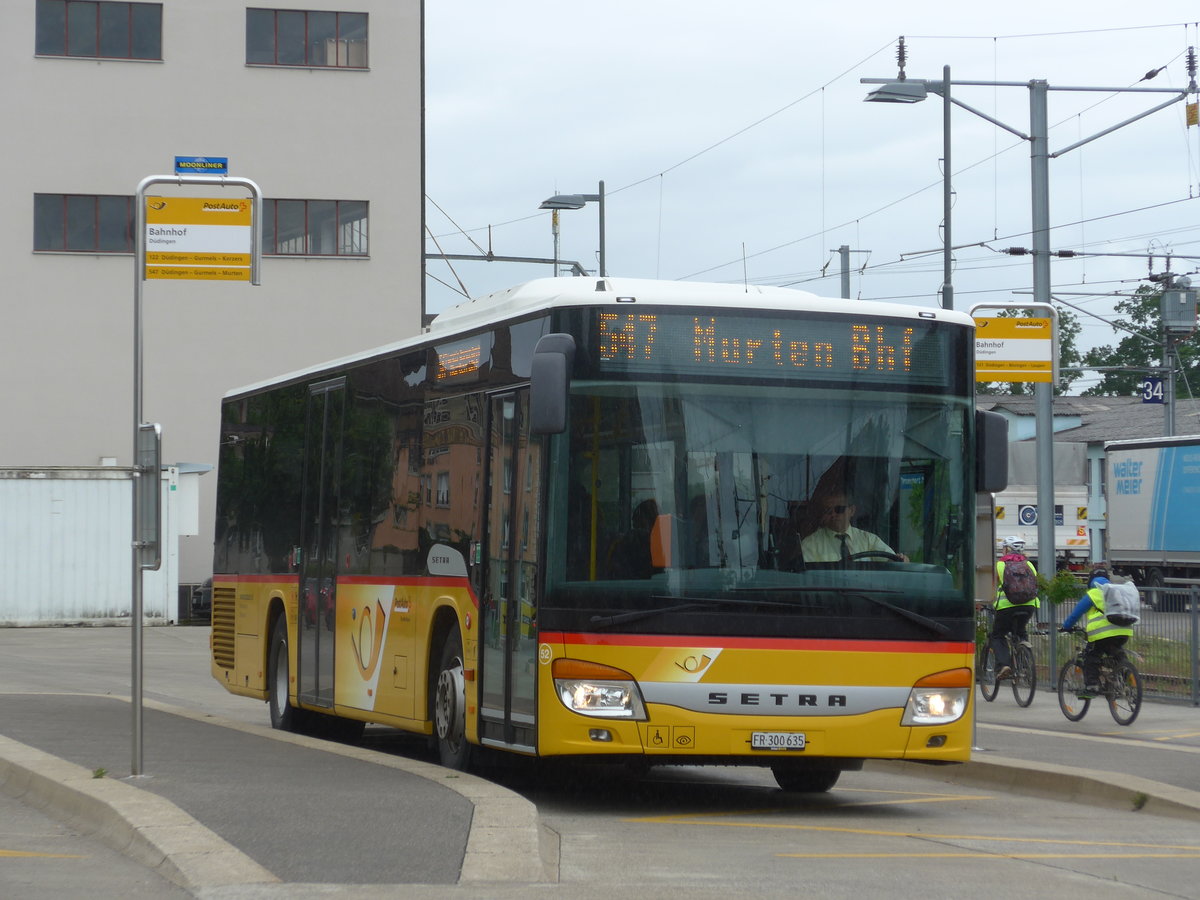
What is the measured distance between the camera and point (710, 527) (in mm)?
10594

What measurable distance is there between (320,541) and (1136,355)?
114369mm

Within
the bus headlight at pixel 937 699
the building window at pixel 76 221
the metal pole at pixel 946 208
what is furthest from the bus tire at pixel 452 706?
the building window at pixel 76 221

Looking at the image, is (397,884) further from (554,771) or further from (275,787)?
(554,771)

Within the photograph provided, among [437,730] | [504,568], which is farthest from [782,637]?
[437,730]

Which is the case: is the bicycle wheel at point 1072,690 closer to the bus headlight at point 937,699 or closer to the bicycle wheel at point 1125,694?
the bicycle wheel at point 1125,694

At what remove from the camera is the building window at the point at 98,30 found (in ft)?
141

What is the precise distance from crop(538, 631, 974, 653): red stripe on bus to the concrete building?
1303 inches

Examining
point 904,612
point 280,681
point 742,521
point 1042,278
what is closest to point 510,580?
point 742,521

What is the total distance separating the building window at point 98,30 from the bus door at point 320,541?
29795mm

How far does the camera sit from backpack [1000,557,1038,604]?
2041cm

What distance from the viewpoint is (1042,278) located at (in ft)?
85.3

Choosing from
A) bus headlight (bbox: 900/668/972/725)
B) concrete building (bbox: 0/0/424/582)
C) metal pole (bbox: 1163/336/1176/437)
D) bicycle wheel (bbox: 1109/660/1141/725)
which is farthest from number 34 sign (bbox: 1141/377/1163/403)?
bus headlight (bbox: 900/668/972/725)

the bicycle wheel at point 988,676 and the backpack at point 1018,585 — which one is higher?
the backpack at point 1018,585

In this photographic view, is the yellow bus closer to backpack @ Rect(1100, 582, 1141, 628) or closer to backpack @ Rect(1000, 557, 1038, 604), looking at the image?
backpack @ Rect(1100, 582, 1141, 628)
